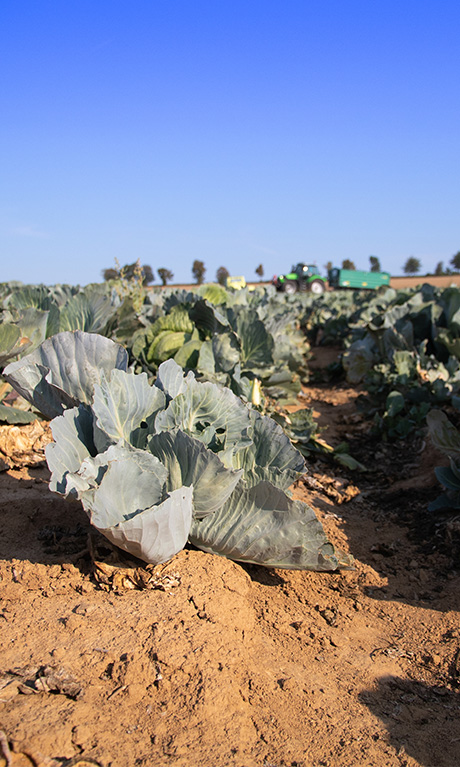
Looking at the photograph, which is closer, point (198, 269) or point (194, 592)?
point (194, 592)

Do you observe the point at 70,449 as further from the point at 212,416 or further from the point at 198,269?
the point at 198,269

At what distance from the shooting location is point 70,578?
6.69 feet

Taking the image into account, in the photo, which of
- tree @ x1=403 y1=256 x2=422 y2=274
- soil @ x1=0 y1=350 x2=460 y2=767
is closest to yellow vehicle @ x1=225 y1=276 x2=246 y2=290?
soil @ x1=0 y1=350 x2=460 y2=767

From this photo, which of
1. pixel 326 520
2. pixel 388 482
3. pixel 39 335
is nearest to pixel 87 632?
pixel 326 520

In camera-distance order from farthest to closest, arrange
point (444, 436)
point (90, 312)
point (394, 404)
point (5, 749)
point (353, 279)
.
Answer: point (353, 279) < point (394, 404) < point (90, 312) < point (444, 436) < point (5, 749)

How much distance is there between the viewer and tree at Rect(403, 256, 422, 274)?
7656cm

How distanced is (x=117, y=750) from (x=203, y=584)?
74cm

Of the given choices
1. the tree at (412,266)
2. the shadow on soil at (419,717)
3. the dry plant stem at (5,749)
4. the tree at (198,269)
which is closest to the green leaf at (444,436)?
the shadow on soil at (419,717)

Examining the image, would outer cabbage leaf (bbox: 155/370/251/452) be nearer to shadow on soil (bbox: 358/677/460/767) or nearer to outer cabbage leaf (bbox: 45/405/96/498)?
outer cabbage leaf (bbox: 45/405/96/498)

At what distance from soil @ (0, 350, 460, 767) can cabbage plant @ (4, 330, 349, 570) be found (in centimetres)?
19

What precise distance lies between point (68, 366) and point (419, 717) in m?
1.80

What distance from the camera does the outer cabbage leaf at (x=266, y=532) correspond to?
203 centimetres

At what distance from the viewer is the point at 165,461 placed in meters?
2.07

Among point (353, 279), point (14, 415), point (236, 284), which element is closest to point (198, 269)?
point (353, 279)
